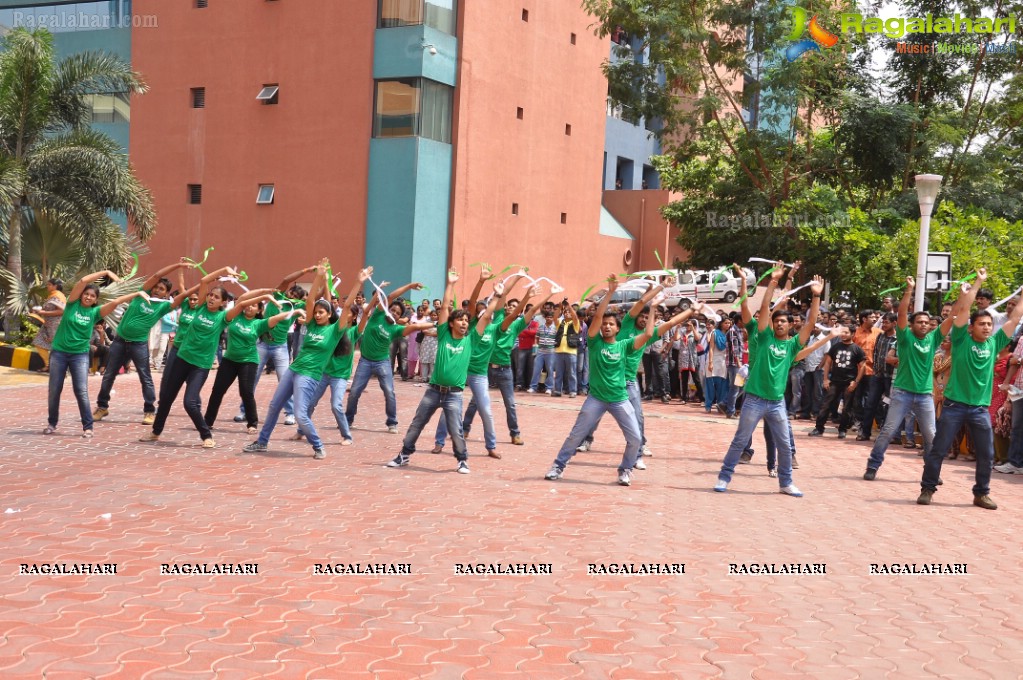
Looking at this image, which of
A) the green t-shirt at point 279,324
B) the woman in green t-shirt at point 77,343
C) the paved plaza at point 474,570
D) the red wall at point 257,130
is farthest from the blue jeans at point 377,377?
the red wall at point 257,130

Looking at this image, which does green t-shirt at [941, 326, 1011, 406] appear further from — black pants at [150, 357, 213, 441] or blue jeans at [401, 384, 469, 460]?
black pants at [150, 357, 213, 441]

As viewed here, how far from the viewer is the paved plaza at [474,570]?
5297mm

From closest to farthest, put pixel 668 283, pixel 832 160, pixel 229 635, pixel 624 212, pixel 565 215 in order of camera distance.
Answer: pixel 229 635, pixel 668 283, pixel 832 160, pixel 565 215, pixel 624 212

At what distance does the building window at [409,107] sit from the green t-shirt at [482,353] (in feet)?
56.8

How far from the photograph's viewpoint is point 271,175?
30203 mm

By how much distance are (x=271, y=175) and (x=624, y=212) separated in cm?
1602

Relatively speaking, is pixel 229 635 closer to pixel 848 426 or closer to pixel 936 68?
pixel 848 426

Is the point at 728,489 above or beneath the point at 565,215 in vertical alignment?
beneath

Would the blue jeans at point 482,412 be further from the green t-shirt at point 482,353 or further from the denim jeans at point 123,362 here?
the denim jeans at point 123,362

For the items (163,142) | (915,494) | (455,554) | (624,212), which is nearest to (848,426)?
(915,494)

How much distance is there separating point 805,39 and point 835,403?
12.6 meters

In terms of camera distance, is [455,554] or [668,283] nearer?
[455,554]

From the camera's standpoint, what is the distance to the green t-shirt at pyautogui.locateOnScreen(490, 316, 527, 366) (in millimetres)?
12641

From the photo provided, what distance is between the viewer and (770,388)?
10180mm
